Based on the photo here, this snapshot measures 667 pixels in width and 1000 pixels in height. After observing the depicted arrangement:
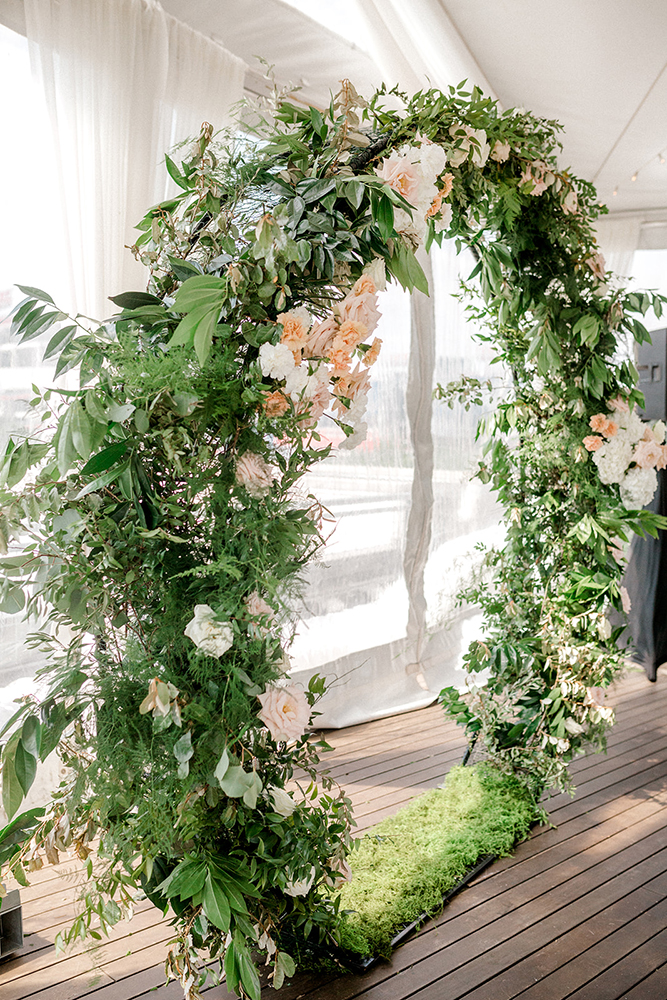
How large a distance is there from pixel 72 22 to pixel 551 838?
2.80 metres

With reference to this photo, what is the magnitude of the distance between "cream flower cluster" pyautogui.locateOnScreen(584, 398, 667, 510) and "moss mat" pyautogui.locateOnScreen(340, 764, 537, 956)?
1.07m

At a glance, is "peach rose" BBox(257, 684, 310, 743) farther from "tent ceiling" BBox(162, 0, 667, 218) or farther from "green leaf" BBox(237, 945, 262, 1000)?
"tent ceiling" BBox(162, 0, 667, 218)

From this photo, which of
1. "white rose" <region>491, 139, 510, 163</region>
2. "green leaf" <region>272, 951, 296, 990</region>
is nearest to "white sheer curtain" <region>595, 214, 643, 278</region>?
"white rose" <region>491, 139, 510, 163</region>

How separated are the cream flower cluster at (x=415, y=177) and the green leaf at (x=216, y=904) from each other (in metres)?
1.22

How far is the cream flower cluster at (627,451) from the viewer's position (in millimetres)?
2389

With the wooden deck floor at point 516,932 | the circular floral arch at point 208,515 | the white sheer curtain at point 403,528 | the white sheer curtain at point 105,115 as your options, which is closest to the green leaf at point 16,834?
the circular floral arch at point 208,515

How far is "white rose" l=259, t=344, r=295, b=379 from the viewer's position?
1383 mm

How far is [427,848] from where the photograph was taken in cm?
245

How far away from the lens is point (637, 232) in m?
5.20

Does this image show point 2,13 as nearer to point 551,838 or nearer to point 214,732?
point 214,732

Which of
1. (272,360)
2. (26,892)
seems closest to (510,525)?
(272,360)

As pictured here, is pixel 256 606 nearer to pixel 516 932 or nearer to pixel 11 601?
pixel 11 601

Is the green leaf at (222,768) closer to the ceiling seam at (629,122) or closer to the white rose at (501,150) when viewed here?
the white rose at (501,150)

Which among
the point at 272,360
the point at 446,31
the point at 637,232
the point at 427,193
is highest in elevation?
the point at 446,31
